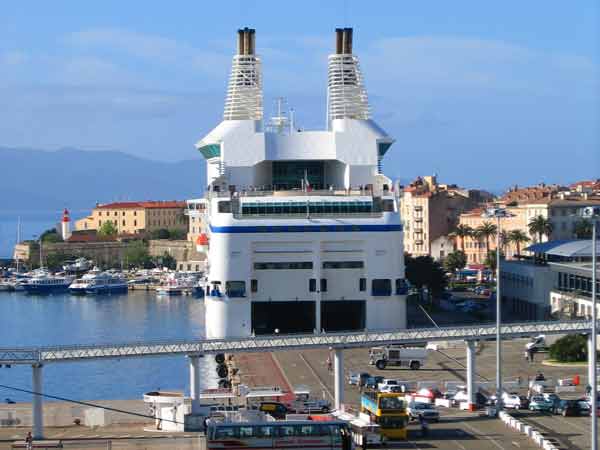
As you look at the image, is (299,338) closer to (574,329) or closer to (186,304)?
(574,329)

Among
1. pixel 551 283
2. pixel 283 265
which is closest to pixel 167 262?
pixel 551 283

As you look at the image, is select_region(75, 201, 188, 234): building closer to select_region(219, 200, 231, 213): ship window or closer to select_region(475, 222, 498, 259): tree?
select_region(475, 222, 498, 259): tree

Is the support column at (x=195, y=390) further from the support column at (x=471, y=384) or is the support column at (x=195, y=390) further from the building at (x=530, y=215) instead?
the building at (x=530, y=215)

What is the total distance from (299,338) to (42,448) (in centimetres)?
981

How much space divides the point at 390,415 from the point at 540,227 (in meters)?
56.4

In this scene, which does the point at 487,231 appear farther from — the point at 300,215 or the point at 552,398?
the point at 552,398

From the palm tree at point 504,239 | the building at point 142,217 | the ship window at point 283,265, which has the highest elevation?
the building at point 142,217

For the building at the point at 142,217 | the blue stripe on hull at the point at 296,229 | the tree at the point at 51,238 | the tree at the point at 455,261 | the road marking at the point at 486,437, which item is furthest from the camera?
the building at the point at 142,217

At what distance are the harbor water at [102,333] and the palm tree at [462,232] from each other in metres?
19.2

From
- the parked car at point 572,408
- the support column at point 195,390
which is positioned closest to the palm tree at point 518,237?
the parked car at point 572,408

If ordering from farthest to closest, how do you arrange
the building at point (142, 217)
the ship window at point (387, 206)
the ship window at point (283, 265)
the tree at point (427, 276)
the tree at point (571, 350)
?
1. the building at point (142, 217)
2. the tree at point (427, 276)
3. the ship window at point (387, 206)
4. the ship window at point (283, 265)
5. the tree at point (571, 350)

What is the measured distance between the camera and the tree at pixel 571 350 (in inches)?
2207

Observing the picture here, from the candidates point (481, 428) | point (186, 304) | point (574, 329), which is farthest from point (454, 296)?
point (481, 428)

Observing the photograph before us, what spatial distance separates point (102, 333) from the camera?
8588cm
